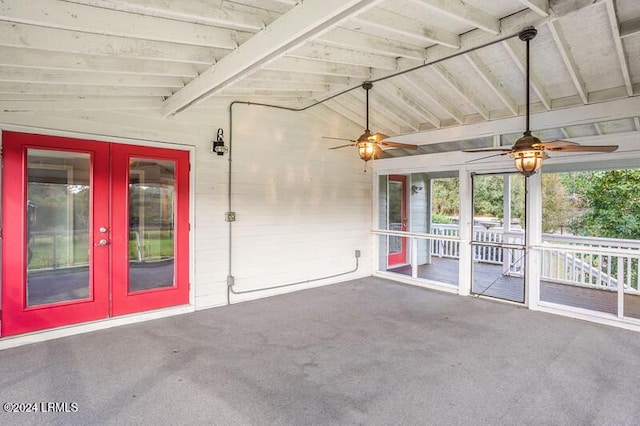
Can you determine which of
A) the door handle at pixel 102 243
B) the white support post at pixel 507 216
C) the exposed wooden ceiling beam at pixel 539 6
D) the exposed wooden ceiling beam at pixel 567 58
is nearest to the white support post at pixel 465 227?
the white support post at pixel 507 216

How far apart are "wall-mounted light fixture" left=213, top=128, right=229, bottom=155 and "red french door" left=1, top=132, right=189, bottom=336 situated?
415mm

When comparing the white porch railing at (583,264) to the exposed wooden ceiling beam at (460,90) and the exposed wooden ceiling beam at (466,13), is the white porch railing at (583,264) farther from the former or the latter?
the exposed wooden ceiling beam at (466,13)

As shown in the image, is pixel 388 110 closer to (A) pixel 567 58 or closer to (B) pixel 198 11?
(A) pixel 567 58

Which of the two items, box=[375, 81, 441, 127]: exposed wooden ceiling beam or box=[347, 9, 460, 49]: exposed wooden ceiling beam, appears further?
box=[375, 81, 441, 127]: exposed wooden ceiling beam

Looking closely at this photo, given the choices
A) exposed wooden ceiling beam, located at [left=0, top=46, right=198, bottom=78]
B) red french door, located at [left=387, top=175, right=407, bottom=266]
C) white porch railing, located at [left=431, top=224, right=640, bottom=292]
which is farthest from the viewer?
red french door, located at [left=387, top=175, right=407, bottom=266]

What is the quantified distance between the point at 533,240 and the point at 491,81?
88.0 inches

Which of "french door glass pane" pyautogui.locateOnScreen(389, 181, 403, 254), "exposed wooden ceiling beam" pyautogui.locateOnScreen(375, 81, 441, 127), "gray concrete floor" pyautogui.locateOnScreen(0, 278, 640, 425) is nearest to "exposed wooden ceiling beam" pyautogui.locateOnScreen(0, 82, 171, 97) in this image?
"gray concrete floor" pyautogui.locateOnScreen(0, 278, 640, 425)

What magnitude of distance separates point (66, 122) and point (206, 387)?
10.4ft

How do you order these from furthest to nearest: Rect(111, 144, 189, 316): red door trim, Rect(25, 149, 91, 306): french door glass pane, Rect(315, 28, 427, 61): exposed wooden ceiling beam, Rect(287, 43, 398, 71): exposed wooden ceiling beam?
Rect(111, 144, 189, 316): red door trim < Rect(25, 149, 91, 306): french door glass pane < Rect(287, 43, 398, 71): exposed wooden ceiling beam < Rect(315, 28, 427, 61): exposed wooden ceiling beam

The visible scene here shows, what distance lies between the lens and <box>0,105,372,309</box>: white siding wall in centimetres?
440

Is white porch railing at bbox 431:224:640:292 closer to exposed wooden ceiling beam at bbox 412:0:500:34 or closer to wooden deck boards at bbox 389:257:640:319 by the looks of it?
wooden deck boards at bbox 389:257:640:319

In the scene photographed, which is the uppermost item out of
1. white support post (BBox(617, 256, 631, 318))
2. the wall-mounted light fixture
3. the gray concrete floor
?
the wall-mounted light fixture

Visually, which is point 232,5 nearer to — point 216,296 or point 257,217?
point 257,217

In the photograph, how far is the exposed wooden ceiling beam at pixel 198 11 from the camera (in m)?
2.27
